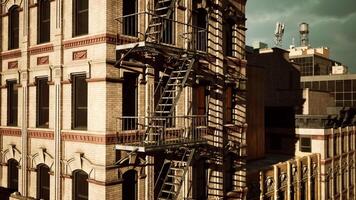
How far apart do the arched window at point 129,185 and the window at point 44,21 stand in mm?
7318

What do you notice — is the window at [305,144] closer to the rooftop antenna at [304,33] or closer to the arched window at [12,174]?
the arched window at [12,174]

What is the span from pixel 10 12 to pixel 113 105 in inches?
366

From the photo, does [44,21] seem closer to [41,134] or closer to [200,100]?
[41,134]

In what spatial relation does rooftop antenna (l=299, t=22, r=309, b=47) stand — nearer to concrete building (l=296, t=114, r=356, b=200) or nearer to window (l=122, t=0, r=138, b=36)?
concrete building (l=296, t=114, r=356, b=200)

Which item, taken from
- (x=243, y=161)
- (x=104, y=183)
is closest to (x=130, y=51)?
(x=104, y=183)

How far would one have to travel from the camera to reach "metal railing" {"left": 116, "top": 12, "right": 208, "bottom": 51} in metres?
14.2

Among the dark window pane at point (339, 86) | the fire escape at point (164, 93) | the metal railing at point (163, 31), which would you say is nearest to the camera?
the fire escape at point (164, 93)

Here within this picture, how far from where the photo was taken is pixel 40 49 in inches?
648

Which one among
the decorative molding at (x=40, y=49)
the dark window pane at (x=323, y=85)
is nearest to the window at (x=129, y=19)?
the decorative molding at (x=40, y=49)

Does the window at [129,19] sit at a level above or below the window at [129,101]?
above

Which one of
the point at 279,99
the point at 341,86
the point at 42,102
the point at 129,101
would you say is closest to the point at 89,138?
the point at 129,101

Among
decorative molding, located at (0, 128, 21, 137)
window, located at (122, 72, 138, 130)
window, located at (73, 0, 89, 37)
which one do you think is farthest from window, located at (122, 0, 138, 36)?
decorative molding, located at (0, 128, 21, 137)

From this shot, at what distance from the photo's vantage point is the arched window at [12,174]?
18.1m

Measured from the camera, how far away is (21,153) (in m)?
17.4
